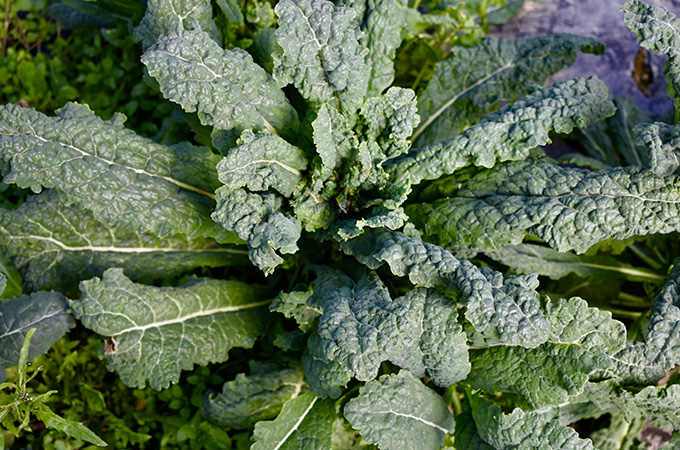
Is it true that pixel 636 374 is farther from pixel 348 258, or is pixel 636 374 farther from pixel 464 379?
pixel 348 258

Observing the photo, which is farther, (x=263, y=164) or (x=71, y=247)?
(x=71, y=247)

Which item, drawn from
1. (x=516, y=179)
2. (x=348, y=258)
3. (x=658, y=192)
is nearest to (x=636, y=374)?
(x=658, y=192)

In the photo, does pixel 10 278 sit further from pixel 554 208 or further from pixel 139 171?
pixel 554 208

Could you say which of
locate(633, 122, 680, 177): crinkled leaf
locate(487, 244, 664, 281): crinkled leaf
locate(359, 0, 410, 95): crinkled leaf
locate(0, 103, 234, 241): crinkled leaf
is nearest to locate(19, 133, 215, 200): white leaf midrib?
locate(0, 103, 234, 241): crinkled leaf

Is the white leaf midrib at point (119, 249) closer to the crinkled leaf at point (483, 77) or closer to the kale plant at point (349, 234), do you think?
the kale plant at point (349, 234)

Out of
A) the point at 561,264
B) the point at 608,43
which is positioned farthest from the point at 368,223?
the point at 608,43

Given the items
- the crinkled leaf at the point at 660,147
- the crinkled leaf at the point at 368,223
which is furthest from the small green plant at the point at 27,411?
the crinkled leaf at the point at 660,147

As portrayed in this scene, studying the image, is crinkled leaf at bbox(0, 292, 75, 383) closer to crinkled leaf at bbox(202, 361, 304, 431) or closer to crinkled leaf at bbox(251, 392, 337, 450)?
crinkled leaf at bbox(202, 361, 304, 431)
